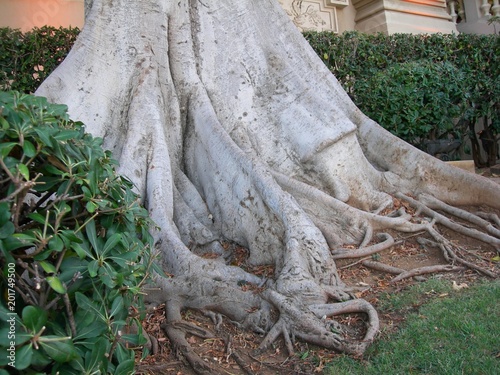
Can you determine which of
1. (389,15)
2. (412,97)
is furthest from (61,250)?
(389,15)

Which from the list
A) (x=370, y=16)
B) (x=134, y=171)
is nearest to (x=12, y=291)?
(x=134, y=171)

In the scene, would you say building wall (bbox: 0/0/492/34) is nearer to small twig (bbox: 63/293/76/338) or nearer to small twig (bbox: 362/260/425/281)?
small twig (bbox: 362/260/425/281)

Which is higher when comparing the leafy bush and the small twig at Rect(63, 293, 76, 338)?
the leafy bush

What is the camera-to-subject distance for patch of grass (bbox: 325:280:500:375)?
2836 millimetres

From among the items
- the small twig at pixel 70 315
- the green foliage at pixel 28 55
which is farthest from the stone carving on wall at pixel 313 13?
the small twig at pixel 70 315

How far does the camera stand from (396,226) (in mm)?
4816

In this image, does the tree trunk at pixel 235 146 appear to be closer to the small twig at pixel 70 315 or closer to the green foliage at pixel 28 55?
the small twig at pixel 70 315

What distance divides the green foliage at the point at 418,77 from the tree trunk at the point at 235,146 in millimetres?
2234

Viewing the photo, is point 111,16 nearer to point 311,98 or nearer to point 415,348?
point 311,98

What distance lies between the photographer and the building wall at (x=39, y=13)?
9.23 m

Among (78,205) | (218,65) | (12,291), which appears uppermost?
(218,65)

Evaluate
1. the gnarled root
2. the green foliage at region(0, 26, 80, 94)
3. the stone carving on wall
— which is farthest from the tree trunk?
the stone carving on wall

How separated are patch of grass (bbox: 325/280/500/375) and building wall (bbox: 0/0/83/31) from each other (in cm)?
816

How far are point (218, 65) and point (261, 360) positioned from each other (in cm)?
318
